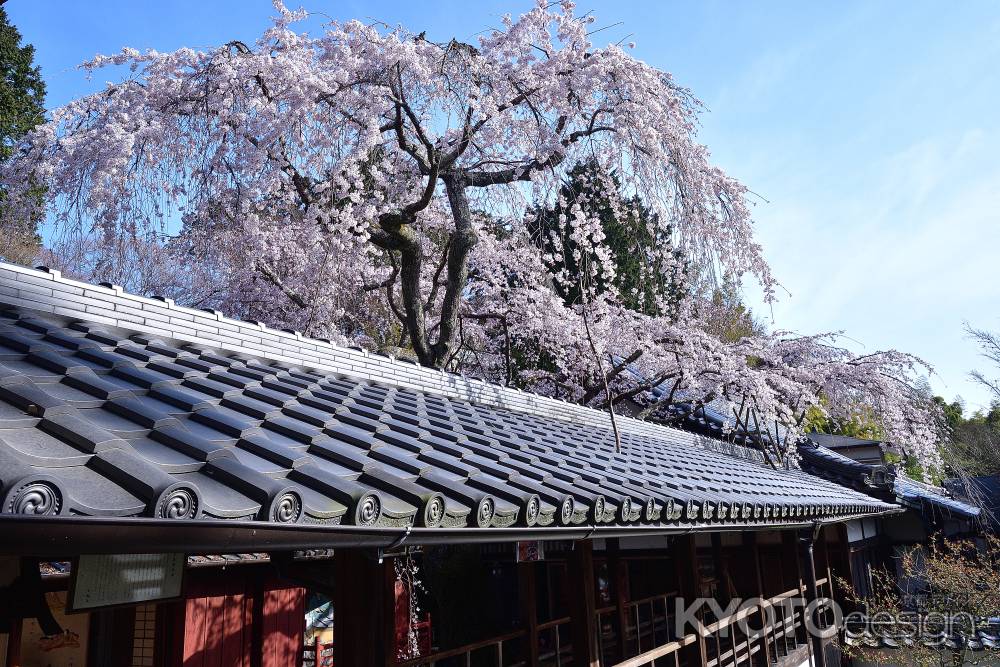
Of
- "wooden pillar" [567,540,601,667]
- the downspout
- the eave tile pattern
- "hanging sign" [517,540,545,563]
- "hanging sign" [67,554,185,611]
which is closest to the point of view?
the eave tile pattern

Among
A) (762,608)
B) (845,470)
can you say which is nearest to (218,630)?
(762,608)

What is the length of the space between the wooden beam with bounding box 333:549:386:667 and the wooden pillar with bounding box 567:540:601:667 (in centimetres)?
186

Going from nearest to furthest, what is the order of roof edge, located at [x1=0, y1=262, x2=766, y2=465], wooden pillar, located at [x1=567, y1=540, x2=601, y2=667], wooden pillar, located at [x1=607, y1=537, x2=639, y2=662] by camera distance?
roof edge, located at [x1=0, y1=262, x2=766, y2=465], wooden pillar, located at [x1=567, y1=540, x2=601, y2=667], wooden pillar, located at [x1=607, y1=537, x2=639, y2=662]

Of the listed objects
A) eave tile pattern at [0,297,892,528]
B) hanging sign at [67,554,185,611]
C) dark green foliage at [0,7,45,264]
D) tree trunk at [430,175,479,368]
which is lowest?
hanging sign at [67,554,185,611]

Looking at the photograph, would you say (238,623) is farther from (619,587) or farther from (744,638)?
(744,638)

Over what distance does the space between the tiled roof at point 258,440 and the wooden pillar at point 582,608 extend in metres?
0.63

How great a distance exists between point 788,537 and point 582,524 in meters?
6.71

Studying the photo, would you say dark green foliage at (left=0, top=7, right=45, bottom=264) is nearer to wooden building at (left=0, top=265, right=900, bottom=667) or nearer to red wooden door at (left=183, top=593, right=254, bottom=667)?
red wooden door at (left=183, top=593, right=254, bottom=667)

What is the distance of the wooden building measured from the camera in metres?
1.75

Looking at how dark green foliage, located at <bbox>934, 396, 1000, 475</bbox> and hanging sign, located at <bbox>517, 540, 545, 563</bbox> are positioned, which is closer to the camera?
hanging sign, located at <bbox>517, 540, 545, 563</bbox>

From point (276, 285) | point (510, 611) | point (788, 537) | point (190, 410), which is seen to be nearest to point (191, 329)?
point (190, 410)

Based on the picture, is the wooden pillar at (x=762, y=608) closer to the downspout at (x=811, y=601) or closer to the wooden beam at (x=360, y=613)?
the downspout at (x=811, y=601)

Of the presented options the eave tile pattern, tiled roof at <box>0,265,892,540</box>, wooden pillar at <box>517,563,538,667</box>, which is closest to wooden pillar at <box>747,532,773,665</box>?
tiled roof at <box>0,265,892,540</box>

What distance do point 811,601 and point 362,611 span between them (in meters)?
7.92
